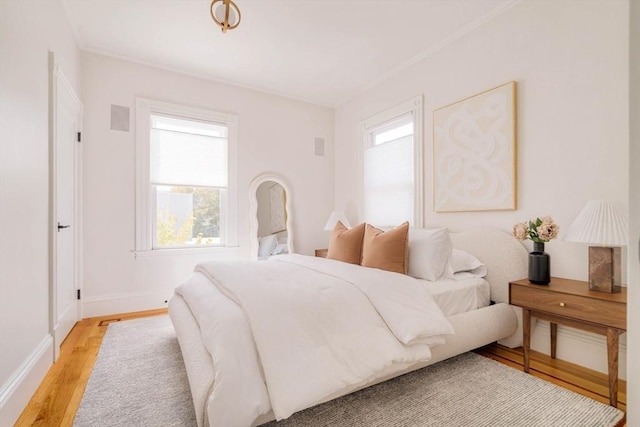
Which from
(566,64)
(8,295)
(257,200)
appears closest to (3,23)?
(8,295)

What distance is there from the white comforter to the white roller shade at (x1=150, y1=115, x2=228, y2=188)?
6.71ft

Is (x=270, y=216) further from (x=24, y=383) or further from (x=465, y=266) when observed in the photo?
(x=24, y=383)

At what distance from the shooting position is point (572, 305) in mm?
1839

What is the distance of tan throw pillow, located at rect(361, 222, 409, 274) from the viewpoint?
2439mm

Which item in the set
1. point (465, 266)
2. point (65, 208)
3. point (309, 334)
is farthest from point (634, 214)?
point (65, 208)

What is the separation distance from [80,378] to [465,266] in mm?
2865

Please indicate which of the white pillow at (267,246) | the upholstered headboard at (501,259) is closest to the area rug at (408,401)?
the upholstered headboard at (501,259)

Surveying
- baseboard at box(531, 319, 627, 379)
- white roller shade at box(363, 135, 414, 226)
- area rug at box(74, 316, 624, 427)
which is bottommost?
area rug at box(74, 316, 624, 427)

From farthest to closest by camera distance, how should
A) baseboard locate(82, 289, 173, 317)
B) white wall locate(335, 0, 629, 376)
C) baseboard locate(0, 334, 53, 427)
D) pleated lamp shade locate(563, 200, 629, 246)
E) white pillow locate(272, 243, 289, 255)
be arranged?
1. white pillow locate(272, 243, 289, 255)
2. baseboard locate(82, 289, 173, 317)
3. white wall locate(335, 0, 629, 376)
4. pleated lamp shade locate(563, 200, 629, 246)
5. baseboard locate(0, 334, 53, 427)

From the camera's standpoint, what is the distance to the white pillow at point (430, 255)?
242cm

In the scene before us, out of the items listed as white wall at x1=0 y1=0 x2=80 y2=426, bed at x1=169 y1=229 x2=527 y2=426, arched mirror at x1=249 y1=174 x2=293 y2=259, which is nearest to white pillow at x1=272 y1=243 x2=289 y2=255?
arched mirror at x1=249 y1=174 x2=293 y2=259

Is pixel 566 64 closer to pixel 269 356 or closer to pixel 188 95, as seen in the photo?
pixel 269 356

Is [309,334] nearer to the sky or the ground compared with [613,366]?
nearer to the sky

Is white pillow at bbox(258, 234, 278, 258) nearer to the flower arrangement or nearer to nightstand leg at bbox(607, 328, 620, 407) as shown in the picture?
the flower arrangement
